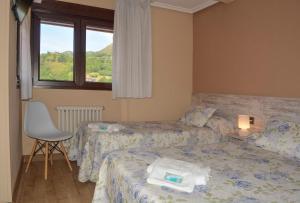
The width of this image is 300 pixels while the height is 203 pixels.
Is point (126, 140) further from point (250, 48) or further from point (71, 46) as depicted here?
point (250, 48)

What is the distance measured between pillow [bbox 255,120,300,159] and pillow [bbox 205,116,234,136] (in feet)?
2.35

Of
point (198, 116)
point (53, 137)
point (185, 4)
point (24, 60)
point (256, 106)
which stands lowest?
point (53, 137)

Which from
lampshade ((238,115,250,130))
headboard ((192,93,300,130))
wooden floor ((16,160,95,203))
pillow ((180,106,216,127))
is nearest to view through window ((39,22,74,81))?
wooden floor ((16,160,95,203))

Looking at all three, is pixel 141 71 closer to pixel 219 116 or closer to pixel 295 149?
pixel 219 116

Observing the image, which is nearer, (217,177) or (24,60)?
(217,177)

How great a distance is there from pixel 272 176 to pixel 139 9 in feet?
10.5

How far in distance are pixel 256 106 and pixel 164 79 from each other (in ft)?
5.53

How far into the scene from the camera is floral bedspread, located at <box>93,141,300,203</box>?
4.09ft

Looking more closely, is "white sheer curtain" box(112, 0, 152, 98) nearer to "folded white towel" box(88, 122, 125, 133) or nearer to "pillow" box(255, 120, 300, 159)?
"folded white towel" box(88, 122, 125, 133)

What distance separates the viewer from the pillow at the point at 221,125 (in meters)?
3.19

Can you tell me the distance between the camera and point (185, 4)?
407 centimetres

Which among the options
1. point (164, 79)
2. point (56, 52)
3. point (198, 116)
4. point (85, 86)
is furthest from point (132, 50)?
point (198, 116)

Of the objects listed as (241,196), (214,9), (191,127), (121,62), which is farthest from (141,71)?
(241,196)

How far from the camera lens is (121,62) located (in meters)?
3.80
